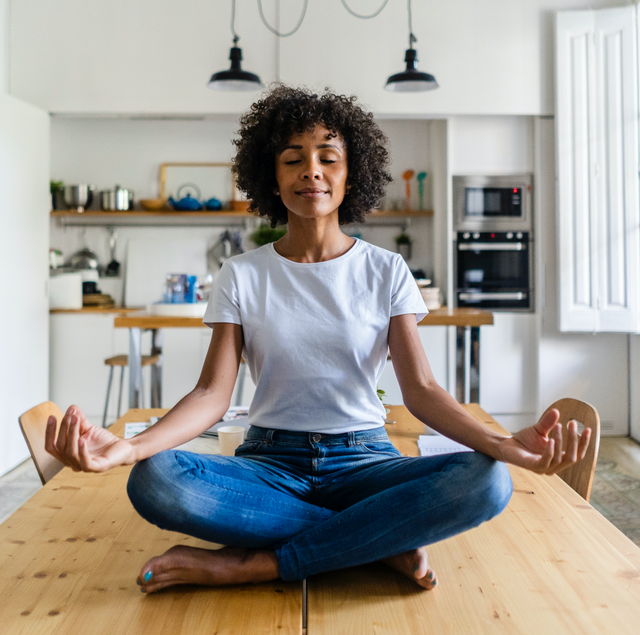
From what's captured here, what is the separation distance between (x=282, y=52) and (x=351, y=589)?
139 inches

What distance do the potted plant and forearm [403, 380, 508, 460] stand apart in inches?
142

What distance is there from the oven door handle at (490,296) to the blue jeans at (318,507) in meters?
3.20

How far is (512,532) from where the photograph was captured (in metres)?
1.29

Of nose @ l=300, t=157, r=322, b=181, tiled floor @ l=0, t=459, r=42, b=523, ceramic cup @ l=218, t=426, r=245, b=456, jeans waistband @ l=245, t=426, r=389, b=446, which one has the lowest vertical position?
tiled floor @ l=0, t=459, r=42, b=523

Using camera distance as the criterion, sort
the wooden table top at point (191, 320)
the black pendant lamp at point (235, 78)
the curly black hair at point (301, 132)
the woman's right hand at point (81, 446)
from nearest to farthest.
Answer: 1. the woman's right hand at point (81, 446)
2. the curly black hair at point (301, 132)
3. the wooden table top at point (191, 320)
4. the black pendant lamp at point (235, 78)

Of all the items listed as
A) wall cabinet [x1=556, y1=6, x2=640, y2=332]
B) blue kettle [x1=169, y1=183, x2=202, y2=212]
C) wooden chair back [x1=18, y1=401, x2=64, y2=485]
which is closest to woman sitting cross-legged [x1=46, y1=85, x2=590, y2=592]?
wooden chair back [x1=18, y1=401, x2=64, y2=485]

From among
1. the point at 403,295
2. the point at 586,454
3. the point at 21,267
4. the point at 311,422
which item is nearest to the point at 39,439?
the point at 311,422

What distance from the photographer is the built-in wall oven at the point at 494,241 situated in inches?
163

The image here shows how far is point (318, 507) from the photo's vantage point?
1.14 m

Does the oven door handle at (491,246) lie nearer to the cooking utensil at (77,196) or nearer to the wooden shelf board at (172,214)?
the wooden shelf board at (172,214)

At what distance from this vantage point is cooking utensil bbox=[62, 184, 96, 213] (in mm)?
4559

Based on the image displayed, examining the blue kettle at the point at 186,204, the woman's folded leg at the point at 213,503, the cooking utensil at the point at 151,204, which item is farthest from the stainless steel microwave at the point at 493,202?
the woman's folded leg at the point at 213,503

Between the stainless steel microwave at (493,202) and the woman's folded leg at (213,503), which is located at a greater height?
the stainless steel microwave at (493,202)

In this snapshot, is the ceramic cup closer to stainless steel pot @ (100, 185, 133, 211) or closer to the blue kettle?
the blue kettle
